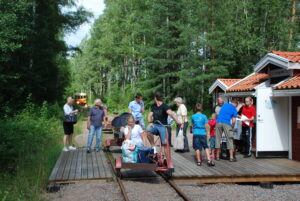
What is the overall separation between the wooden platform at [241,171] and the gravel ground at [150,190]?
0.51 metres

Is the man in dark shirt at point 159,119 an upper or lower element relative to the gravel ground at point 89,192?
upper

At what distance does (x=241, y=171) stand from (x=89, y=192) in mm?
3637

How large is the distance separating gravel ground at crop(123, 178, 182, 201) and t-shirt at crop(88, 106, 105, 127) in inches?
144

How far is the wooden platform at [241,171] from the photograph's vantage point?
778 cm

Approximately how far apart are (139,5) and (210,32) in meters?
13.3

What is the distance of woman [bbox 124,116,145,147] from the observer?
26.7 ft

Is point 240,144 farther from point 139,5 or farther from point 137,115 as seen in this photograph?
point 139,5

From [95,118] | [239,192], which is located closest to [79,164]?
[95,118]

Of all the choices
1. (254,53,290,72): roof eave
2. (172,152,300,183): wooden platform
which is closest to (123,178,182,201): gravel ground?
(172,152,300,183): wooden platform

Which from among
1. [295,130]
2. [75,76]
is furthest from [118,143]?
[75,76]

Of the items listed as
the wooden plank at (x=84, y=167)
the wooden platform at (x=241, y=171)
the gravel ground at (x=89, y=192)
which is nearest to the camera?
the gravel ground at (x=89, y=192)

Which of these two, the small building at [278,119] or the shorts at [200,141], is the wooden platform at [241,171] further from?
the shorts at [200,141]

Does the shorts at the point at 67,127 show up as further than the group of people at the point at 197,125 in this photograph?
Yes

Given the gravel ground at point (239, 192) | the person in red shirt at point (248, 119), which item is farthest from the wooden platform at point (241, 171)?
the person in red shirt at point (248, 119)
